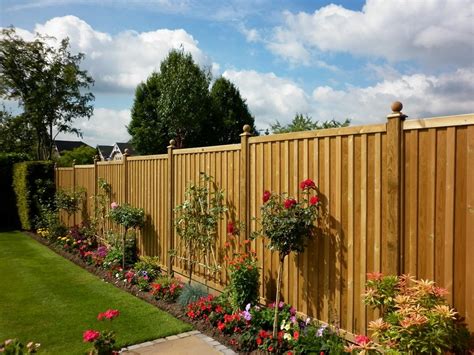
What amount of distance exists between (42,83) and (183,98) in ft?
27.2

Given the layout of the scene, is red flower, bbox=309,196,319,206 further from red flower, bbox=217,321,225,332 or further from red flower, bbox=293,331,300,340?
red flower, bbox=217,321,225,332

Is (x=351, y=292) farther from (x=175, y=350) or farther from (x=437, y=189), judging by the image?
(x=175, y=350)

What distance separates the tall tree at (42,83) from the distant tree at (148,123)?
6.44 metres

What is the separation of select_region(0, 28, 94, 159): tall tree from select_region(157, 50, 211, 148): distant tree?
5.54m

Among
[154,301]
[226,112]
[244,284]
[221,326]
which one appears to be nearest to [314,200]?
[244,284]

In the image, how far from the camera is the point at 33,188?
43.2ft

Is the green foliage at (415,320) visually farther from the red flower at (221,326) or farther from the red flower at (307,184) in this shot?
the red flower at (221,326)

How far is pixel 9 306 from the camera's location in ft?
18.1

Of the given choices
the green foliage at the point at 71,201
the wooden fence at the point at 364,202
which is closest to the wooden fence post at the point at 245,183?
the wooden fence at the point at 364,202

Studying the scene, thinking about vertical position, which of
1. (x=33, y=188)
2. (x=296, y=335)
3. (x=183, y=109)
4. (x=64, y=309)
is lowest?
(x=64, y=309)

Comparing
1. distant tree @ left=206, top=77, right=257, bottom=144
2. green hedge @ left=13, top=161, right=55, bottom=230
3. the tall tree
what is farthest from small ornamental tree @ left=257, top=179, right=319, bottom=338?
distant tree @ left=206, top=77, right=257, bottom=144

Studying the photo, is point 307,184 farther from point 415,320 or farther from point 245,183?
point 415,320

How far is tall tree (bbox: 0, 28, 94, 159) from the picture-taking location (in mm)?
18328

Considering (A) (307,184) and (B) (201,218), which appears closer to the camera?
(A) (307,184)
